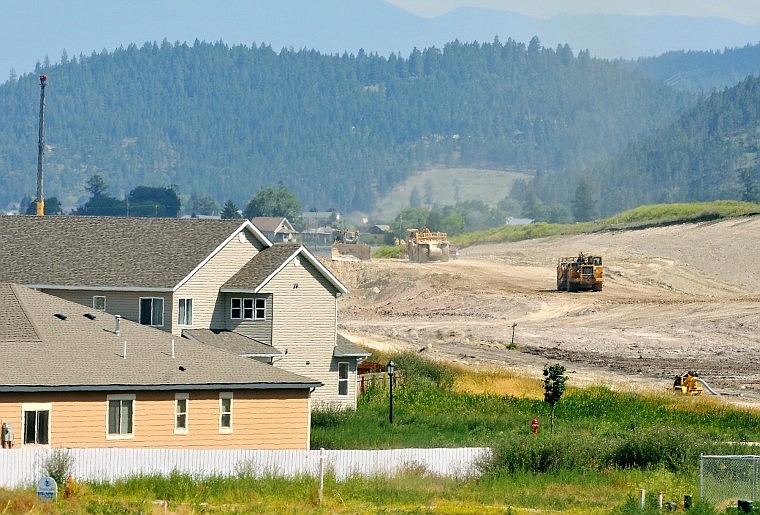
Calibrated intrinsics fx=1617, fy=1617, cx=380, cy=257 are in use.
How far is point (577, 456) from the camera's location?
44.2m

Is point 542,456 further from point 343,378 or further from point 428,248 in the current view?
point 428,248

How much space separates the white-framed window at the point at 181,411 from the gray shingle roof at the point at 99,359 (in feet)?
1.47

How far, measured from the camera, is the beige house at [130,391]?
4272 cm

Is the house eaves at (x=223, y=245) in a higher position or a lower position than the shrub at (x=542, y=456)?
higher

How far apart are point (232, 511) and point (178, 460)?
3631 mm

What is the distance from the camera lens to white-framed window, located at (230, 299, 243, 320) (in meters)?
58.5

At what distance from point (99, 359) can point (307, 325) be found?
1459 cm

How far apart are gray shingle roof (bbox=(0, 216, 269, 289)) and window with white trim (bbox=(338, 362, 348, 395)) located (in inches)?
215

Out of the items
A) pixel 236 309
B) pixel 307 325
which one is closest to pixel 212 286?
pixel 236 309

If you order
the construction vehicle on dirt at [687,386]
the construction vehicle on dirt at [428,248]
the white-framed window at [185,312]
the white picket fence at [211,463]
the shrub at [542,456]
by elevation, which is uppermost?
the construction vehicle on dirt at [428,248]

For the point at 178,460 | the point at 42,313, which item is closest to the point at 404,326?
the point at 42,313

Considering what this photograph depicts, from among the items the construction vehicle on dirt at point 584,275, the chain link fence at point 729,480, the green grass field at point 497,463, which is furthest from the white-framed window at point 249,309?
the construction vehicle on dirt at point 584,275

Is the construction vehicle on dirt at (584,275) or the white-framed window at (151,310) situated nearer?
the white-framed window at (151,310)

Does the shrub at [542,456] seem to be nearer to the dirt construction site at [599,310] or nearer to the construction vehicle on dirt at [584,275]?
the dirt construction site at [599,310]
